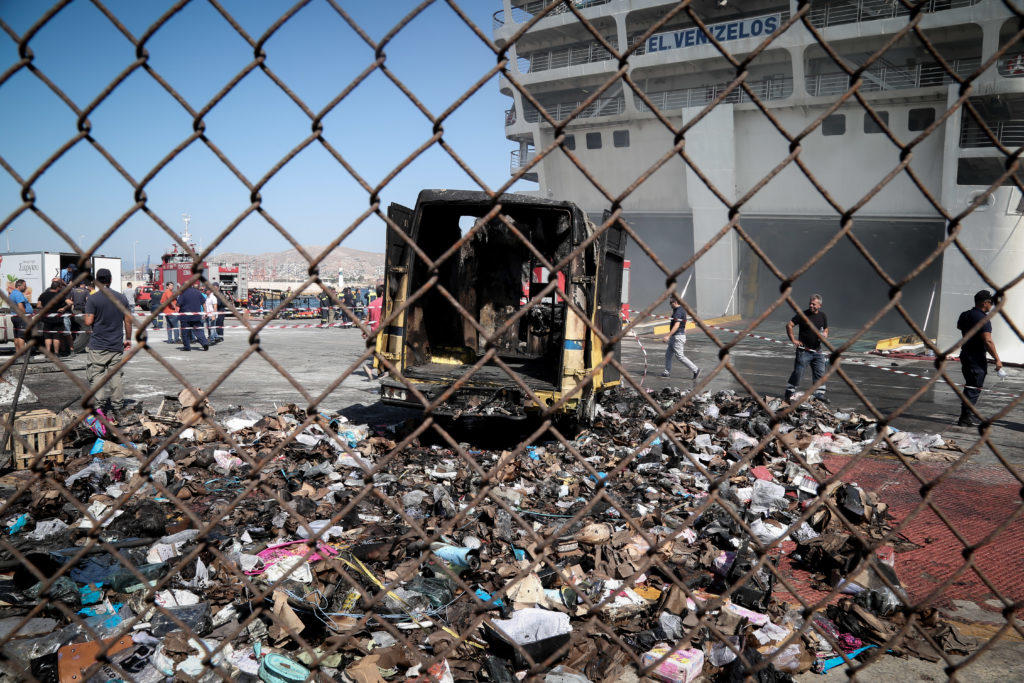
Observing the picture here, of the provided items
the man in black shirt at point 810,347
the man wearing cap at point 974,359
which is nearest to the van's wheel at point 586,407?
the man in black shirt at point 810,347

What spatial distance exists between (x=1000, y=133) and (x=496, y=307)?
60.9 feet

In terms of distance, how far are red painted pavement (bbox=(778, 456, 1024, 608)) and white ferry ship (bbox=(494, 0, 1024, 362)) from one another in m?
11.9

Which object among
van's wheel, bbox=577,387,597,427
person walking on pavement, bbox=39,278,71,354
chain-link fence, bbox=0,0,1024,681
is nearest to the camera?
chain-link fence, bbox=0,0,1024,681

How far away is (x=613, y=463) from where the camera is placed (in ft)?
20.7

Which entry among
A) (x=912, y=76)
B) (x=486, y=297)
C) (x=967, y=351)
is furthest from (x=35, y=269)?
(x=912, y=76)

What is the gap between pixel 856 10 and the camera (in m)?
20.6

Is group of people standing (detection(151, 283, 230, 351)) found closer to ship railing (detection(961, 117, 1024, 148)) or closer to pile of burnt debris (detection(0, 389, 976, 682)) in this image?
pile of burnt debris (detection(0, 389, 976, 682))

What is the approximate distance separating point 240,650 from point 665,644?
2124mm

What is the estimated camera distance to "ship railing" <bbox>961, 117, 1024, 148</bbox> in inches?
713

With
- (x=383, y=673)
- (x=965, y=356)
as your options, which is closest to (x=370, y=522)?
(x=383, y=673)

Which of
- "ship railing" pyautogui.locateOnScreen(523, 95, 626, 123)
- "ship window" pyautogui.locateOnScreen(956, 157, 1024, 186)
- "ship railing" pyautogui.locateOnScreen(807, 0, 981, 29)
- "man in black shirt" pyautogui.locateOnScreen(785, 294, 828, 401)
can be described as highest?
"ship railing" pyautogui.locateOnScreen(807, 0, 981, 29)

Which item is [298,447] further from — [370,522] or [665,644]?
[665,644]

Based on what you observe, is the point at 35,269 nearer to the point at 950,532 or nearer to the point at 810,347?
the point at 810,347

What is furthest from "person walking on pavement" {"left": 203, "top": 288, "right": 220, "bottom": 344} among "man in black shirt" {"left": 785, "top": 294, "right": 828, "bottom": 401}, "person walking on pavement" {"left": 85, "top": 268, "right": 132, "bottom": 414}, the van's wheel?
"man in black shirt" {"left": 785, "top": 294, "right": 828, "bottom": 401}
